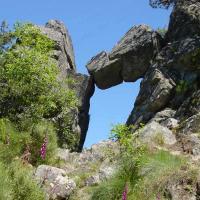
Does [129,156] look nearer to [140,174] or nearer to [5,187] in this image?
[140,174]

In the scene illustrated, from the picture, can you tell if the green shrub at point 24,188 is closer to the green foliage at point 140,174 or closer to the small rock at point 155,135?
the green foliage at point 140,174

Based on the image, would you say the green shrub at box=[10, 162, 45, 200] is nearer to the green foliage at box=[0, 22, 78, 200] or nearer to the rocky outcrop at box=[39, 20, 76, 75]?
the green foliage at box=[0, 22, 78, 200]

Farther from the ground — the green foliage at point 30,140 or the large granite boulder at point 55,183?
the green foliage at point 30,140

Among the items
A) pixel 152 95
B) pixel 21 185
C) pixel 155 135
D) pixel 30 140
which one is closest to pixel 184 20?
pixel 152 95

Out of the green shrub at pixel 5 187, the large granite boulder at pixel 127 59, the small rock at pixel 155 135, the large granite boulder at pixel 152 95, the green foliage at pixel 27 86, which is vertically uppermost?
the large granite boulder at pixel 127 59

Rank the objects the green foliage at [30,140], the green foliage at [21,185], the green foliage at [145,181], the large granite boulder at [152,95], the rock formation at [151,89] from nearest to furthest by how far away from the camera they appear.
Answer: the green foliage at [21,185], the green foliage at [145,181], the rock formation at [151,89], the green foliage at [30,140], the large granite boulder at [152,95]

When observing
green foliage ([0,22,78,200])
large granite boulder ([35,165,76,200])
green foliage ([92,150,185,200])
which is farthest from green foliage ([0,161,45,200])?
green foliage ([0,22,78,200])

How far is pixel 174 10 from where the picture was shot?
3825 cm

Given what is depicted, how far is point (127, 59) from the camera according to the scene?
40688mm

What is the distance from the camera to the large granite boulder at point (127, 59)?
130 feet

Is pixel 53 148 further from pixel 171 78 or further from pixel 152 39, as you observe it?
pixel 152 39

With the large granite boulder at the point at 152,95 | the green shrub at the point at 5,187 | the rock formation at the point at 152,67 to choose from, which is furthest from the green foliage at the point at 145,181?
the large granite boulder at the point at 152,95

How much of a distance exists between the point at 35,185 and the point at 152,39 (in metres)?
27.7

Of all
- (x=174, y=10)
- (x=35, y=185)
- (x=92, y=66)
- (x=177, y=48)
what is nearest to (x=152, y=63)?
(x=177, y=48)
